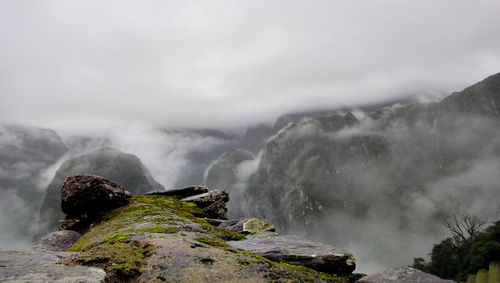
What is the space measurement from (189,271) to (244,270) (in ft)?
4.97

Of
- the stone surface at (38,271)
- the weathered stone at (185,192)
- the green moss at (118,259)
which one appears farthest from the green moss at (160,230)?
the weathered stone at (185,192)

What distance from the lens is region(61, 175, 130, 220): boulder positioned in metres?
19.0

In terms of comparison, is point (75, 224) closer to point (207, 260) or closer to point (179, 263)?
point (179, 263)

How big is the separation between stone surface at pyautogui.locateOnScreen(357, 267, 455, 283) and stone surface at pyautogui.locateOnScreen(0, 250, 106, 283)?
7952mm

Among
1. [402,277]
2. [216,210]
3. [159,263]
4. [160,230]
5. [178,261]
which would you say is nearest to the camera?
[159,263]

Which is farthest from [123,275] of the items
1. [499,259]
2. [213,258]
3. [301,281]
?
[499,259]

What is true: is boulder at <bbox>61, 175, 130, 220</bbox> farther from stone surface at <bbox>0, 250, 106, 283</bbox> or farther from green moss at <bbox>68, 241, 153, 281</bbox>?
stone surface at <bbox>0, 250, 106, 283</bbox>

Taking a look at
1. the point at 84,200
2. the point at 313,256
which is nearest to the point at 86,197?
the point at 84,200

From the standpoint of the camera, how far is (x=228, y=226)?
2025 centimetres

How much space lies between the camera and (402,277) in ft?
30.2

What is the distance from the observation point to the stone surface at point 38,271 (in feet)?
19.3

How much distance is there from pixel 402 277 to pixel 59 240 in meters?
18.1

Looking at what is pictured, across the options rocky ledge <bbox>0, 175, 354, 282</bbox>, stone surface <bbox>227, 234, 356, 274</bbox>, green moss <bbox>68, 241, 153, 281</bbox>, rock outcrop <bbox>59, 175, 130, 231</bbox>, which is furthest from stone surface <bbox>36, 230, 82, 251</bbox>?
stone surface <bbox>227, 234, 356, 274</bbox>

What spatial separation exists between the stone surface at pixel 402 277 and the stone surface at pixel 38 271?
7952 mm
